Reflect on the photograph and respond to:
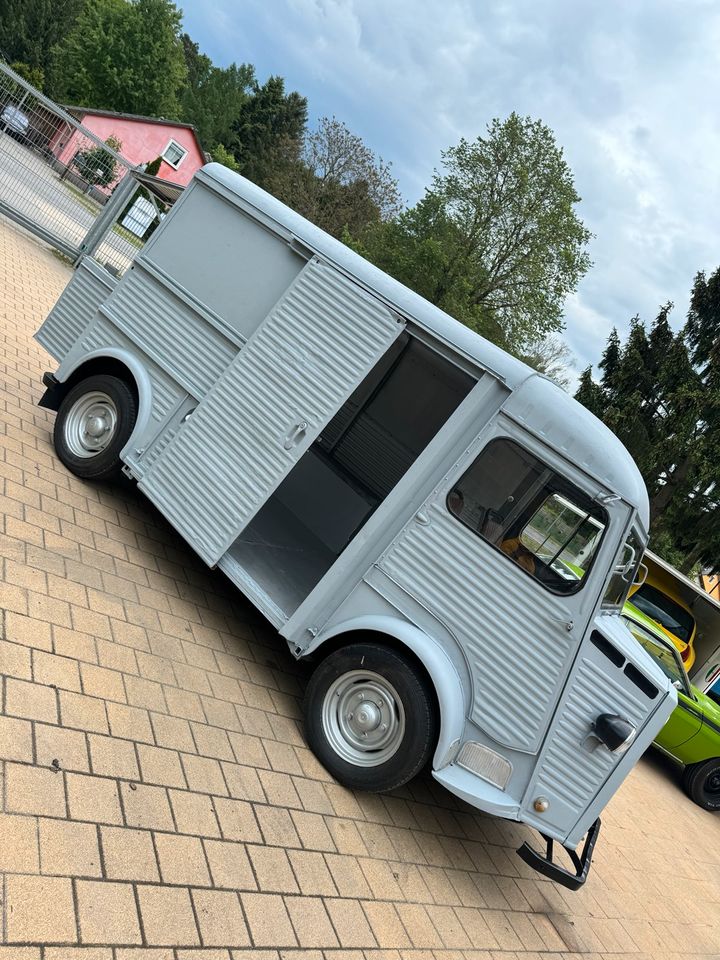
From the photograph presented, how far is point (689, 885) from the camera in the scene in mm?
7094

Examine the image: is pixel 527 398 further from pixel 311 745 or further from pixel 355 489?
pixel 355 489

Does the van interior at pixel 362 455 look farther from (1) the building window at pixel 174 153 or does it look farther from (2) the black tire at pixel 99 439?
(1) the building window at pixel 174 153

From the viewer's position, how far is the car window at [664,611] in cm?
1245

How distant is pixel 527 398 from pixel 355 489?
327 cm

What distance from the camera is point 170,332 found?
6.00 metres

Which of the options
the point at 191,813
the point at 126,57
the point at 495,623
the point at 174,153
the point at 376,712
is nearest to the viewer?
the point at 191,813

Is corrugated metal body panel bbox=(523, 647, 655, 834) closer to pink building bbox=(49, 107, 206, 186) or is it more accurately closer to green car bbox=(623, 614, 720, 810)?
green car bbox=(623, 614, 720, 810)

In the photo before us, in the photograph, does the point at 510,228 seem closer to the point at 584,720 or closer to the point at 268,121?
the point at 584,720

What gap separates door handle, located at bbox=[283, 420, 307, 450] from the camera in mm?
5176

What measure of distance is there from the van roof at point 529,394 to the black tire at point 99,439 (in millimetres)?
1872

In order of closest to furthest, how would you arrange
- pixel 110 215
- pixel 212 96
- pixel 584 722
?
pixel 584 722 → pixel 110 215 → pixel 212 96

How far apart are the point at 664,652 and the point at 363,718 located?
634cm

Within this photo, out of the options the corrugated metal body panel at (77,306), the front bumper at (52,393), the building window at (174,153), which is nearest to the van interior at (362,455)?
the front bumper at (52,393)

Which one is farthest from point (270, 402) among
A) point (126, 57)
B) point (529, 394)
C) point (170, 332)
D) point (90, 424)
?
point (126, 57)
